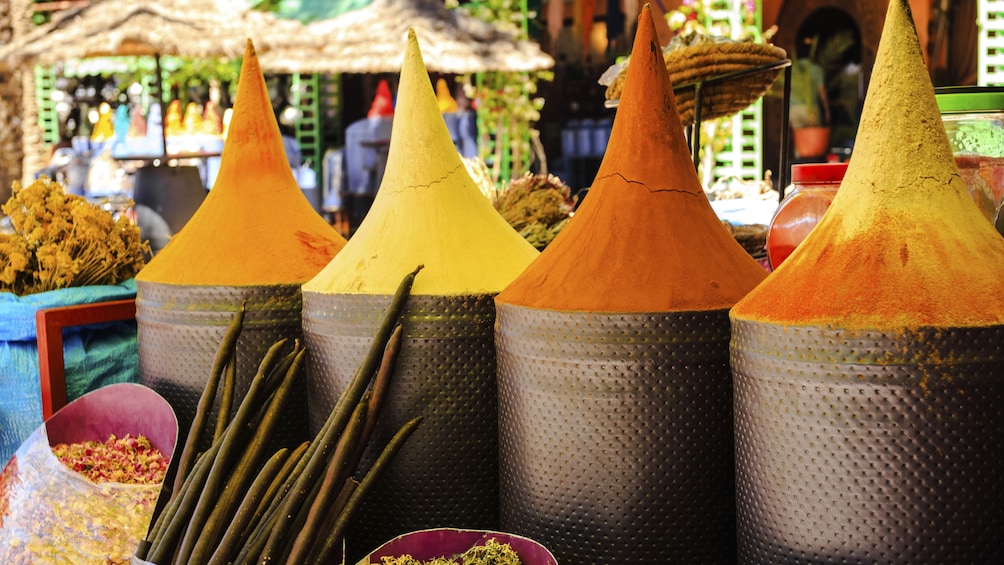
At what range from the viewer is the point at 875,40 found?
5.86 metres

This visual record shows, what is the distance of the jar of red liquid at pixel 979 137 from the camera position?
4.65 feet

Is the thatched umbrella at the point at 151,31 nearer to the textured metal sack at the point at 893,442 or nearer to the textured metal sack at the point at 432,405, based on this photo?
the textured metal sack at the point at 432,405

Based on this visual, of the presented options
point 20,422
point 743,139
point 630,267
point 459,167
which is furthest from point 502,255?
point 743,139

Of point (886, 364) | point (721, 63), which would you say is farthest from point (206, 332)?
Answer: point (721, 63)

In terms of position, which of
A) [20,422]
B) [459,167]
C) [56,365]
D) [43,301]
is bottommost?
[20,422]

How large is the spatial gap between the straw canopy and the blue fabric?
3.52 m

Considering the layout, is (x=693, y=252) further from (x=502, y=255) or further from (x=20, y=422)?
(x=20, y=422)

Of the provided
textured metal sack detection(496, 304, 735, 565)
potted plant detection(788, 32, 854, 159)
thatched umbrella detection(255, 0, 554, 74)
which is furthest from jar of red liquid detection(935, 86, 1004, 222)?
potted plant detection(788, 32, 854, 159)

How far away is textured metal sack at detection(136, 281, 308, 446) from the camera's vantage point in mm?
1608

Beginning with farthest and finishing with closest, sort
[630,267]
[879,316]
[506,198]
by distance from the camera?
[506,198], [630,267], [879,316]

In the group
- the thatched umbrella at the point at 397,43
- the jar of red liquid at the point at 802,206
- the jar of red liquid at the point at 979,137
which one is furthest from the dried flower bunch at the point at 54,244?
the thatched umbrella at the point at 397,43

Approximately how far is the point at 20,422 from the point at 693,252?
5.06 feet

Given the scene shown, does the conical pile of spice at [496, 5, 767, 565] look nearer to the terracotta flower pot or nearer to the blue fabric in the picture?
the blue fabric

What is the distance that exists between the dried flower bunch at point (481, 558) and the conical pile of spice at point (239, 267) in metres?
0.48
